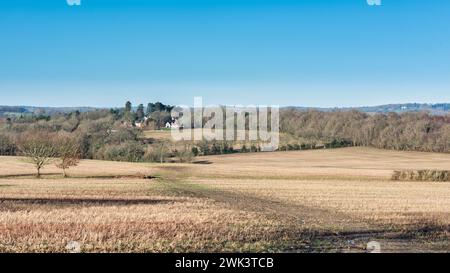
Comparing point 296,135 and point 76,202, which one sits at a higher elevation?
point 296,135

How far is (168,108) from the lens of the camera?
18462 cm

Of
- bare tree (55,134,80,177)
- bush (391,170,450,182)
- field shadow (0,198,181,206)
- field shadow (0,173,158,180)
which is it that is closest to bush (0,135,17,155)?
bare tree (55,134,80,177)

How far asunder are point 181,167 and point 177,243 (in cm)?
6922

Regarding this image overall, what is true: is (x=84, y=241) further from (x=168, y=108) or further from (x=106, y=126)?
(x=168, y=108)

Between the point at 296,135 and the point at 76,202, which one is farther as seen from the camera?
the point at 296,135
